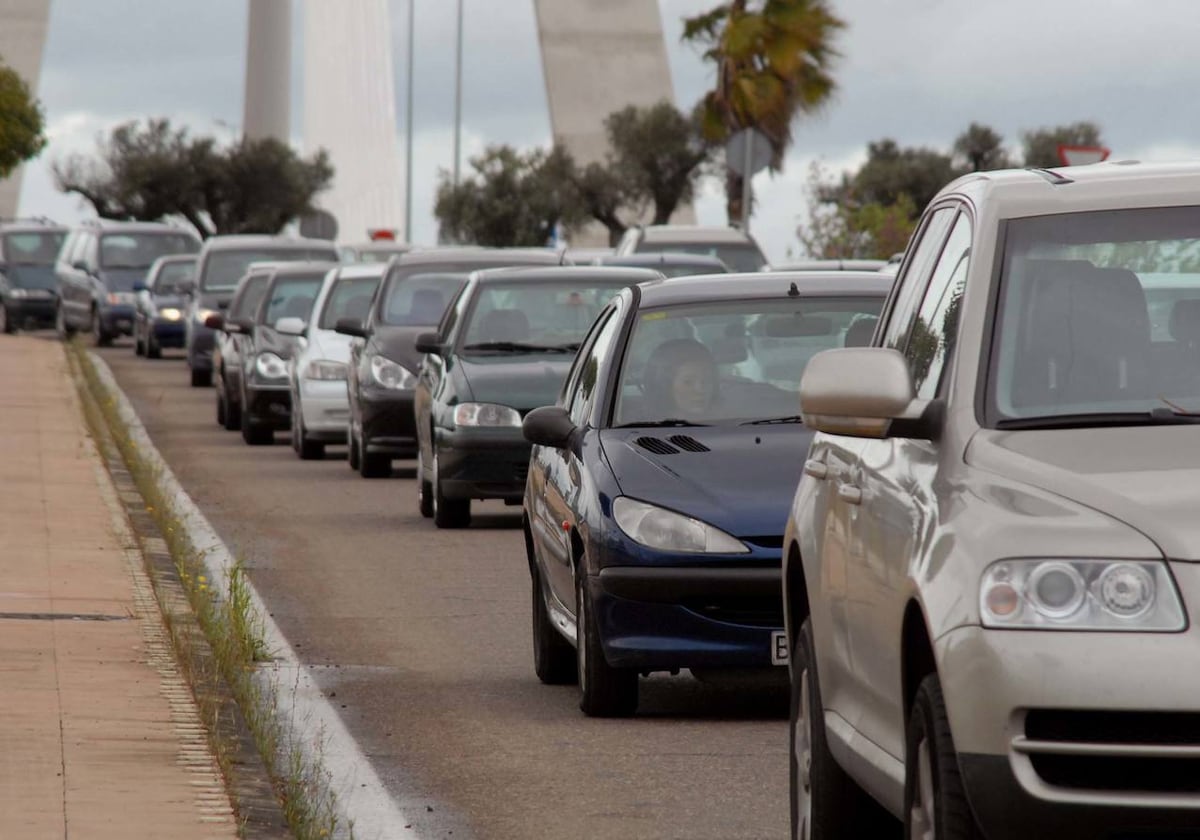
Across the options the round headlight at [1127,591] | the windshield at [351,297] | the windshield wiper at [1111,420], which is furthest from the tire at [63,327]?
the round headlight at [1127,591]

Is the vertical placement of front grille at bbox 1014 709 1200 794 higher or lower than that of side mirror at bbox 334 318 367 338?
higher

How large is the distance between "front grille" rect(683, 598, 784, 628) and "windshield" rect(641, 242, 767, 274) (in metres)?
23.5

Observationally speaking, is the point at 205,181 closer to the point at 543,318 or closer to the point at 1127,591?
the point at 543,318

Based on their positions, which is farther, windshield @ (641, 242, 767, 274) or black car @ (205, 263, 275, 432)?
windshield @ (641, 242, 767, 274)

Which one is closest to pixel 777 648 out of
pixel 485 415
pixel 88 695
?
pixel 88 695

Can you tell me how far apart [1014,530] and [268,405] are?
2236 centimetres

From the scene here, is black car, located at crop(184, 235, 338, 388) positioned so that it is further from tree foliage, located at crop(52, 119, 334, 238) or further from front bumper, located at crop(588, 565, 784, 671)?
tree foliage, located at crop(52, 119, 334, 238)

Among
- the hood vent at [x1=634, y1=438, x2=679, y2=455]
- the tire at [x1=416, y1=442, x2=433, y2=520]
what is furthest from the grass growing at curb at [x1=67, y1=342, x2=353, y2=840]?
the tire at [x1=416, y1=442, x2=433, y2=520]

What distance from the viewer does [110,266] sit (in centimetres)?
4781

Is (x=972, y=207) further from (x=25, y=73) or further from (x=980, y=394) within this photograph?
(x=25, y=73)

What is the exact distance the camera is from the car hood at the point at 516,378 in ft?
58.2

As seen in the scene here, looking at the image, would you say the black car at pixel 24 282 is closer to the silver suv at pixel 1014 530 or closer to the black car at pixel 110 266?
the black car at pixel 110 266

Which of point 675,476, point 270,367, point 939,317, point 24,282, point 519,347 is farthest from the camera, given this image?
point 24,282

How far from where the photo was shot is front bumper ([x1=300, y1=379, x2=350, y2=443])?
973 inches
